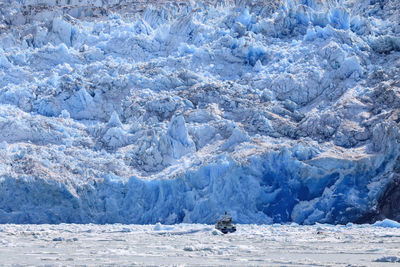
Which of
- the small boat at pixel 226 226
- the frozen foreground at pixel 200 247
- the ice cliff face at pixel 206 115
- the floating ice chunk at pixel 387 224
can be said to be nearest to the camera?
the frozen foreground at pixel 200 247

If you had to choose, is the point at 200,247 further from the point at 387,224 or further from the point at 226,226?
the point at 387,224

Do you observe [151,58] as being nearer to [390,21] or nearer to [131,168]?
[131,168]

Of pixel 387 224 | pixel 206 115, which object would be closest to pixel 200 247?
pixel 387 224

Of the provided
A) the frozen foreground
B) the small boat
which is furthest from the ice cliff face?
the small boat

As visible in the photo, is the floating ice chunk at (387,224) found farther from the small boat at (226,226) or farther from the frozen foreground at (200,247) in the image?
the small boat at (226,226)

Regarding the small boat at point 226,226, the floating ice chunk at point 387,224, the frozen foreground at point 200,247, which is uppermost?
the frozen foreground at point 200,247

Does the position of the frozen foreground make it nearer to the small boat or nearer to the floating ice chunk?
the small boat

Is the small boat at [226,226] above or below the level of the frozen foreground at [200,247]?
below

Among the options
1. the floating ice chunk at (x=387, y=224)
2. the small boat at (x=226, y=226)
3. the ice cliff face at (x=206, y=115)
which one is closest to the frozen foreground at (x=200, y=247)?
the small boat at (x=226, y=226)
